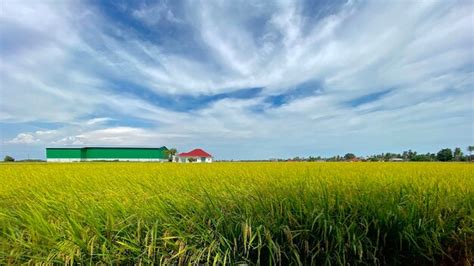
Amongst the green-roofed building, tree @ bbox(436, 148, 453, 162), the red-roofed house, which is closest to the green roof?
the green-roofed building

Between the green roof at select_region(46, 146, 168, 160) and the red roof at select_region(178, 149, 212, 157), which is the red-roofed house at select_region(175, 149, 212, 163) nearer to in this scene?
the red roof at select_region(178, 149, 212, 157)

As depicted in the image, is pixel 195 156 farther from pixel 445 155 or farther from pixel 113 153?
pixel 445 155

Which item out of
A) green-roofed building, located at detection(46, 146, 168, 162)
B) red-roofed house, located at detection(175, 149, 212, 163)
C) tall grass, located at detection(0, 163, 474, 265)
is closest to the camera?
tall grass, located at detection(0, 163, 474, 265)

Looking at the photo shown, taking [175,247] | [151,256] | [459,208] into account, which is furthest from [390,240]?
[151,256]

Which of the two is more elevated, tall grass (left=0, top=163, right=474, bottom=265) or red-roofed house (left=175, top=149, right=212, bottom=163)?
red-roofed house (left=175, top=149, right=212, bottom=163)

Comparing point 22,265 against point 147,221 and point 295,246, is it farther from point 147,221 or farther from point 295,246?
point 295,246

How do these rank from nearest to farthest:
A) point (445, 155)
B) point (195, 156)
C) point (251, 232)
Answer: point (251, 232) → point (445, 155) → point (195, 156)

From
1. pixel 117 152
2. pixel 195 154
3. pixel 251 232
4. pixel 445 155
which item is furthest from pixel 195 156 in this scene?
pixel 251 232

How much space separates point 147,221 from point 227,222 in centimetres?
67

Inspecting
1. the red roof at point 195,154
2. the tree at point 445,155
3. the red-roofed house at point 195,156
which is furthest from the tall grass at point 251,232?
the red roof at point 195,154

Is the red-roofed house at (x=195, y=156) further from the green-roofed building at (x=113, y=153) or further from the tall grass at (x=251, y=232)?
the tall grass at (x=251, y=232)

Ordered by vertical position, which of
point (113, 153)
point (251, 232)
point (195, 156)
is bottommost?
point (251, 232)

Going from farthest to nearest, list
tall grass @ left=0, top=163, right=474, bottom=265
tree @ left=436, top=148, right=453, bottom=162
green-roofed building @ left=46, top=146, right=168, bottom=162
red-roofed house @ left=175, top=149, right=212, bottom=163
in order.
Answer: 1. red-roofed house @ left=175, top=149, right=212, bottom=163
2. green-roofed building @ left=46, top=146, right=168, bottom=162
3. tree @ left=436, top=148, right=453, bottom=162
4. tall grass @ left=0, top=163, right=474, bottom=265

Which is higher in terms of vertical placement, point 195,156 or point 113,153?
point 113,153
